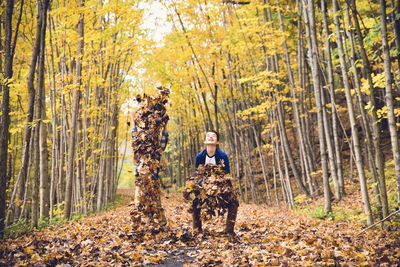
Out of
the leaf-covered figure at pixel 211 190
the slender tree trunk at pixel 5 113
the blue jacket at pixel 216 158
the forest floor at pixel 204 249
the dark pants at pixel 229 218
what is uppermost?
the slender tree trunk at pixel 5 113

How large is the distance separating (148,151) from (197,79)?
7409mm

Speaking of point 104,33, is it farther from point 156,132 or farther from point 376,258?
point 376,258

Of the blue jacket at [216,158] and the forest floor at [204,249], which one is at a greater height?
the blue jacket at [216,158]

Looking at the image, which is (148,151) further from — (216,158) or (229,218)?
(229,218)

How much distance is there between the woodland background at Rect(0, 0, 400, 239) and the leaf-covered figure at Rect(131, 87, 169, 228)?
29 cm

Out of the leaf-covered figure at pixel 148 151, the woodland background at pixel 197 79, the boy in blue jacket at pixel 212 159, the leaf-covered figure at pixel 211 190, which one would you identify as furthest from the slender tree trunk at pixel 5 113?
the boy in blue jacket at pixel 212 159

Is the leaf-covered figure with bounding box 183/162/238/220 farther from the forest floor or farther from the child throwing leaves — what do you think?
the forest floor

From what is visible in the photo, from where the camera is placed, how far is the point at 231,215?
11.8 feet

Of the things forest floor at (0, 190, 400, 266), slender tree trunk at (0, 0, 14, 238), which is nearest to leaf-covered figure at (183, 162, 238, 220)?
forest floor at (0, 190, 400, 266)

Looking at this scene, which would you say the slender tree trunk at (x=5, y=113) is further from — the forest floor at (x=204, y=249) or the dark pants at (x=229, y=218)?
the dark pants at (x=229, y=218)

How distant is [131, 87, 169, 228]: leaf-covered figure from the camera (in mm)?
3721

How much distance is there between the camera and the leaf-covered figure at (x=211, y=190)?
342 cm

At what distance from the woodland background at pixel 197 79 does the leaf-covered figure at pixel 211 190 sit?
23.0 inches

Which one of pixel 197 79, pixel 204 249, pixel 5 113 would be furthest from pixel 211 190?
pixel 197 79
